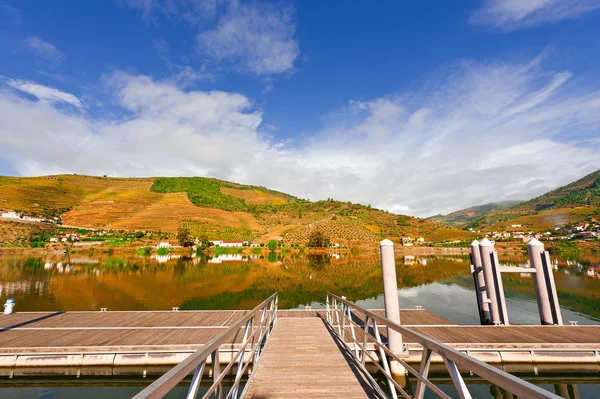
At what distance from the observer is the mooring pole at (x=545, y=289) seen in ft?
36.9

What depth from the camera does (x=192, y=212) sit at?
408ft

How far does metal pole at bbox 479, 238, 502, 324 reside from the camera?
37.6 feet

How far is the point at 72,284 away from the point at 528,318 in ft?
123

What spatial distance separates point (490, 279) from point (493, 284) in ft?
0.73

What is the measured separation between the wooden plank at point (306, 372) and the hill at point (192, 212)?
8434 centimetres

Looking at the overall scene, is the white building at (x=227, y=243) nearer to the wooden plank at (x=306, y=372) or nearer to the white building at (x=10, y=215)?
the white building at (x=10, y=215)

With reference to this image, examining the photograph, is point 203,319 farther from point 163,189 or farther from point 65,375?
point 163,189

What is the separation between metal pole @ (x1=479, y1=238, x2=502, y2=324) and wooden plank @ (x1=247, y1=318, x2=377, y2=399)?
8502 mm

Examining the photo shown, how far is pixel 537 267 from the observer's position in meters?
11.5

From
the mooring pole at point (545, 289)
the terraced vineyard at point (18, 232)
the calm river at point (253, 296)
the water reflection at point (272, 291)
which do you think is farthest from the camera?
the terraced vineyard at point (18, 232)

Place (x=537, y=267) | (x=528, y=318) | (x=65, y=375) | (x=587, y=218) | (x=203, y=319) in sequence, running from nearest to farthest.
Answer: (x=65, y=375)
(x=537, y=267)
(x=203, y=319)
(x=528, y=318)
(x=587, y=218)

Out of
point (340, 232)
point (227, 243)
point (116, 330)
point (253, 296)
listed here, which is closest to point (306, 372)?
point (116, 330)

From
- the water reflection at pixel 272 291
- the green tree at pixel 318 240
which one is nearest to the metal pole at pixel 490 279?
the water reflection at pixel 272 291

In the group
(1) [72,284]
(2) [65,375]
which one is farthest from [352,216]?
(2) [65,375]
